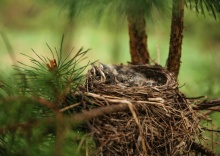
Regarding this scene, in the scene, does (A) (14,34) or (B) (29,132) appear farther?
(A) (14,34)

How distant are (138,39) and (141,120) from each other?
469mm

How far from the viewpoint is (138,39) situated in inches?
58.2

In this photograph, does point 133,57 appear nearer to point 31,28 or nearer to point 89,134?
point 89,134

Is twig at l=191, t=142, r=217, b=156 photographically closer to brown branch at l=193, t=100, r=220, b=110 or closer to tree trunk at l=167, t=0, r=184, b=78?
brown branch at l=193, t=100, r=220, b=110

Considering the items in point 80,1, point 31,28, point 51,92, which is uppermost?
point 31,28

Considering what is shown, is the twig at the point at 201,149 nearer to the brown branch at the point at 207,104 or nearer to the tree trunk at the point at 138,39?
the brown branch at the point at 207,104

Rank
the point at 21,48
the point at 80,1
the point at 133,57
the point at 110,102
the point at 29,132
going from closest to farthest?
the point at 29,132
the point at 110,102
the point at 80,1
the point at 133,57
the point at 21,48

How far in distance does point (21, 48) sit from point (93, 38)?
5.62ft

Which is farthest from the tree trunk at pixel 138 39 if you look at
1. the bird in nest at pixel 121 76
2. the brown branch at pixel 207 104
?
the brown branch at pixel 207 104

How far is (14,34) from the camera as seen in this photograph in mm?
10062

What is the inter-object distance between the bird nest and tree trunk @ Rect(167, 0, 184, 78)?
0.29ft

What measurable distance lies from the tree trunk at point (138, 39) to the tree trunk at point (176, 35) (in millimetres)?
123

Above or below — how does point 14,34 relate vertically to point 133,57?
above

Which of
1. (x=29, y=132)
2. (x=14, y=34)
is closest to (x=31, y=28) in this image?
(x=14, y=34)
